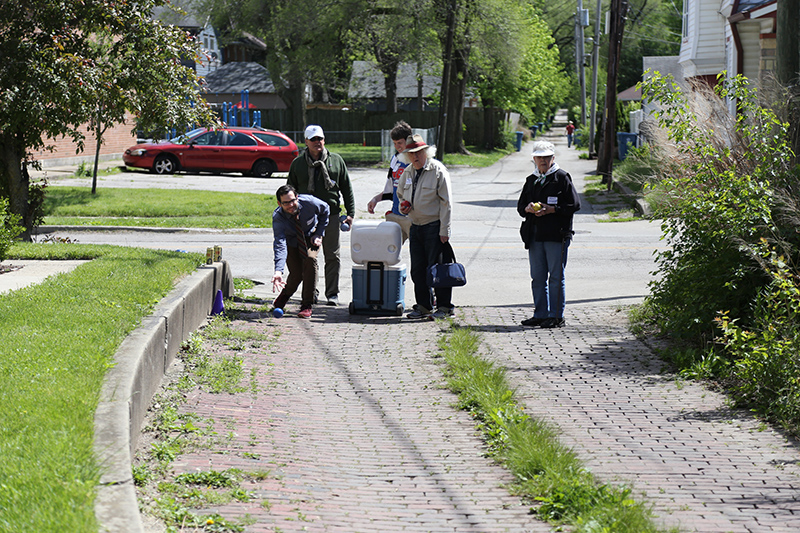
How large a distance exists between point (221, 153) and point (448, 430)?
24.0m

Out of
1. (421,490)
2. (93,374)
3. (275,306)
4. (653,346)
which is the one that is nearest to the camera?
(421,490)

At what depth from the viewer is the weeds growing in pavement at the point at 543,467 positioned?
4105 millimetres

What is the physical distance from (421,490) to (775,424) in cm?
247

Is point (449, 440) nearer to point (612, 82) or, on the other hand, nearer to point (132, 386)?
point (132, 386)

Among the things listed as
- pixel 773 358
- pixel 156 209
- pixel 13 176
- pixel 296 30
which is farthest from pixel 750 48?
pixel 296 30

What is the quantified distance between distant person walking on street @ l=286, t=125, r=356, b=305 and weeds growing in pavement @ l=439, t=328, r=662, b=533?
3667mm

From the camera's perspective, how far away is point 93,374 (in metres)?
5.21

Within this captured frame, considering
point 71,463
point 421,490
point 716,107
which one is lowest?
point 421,490

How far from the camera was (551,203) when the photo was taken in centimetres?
880

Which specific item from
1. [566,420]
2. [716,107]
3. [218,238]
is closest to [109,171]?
[218,238]

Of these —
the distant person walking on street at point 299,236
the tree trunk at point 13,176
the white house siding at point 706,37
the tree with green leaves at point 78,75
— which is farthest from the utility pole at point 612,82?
the distant person walking on street at point 299,236

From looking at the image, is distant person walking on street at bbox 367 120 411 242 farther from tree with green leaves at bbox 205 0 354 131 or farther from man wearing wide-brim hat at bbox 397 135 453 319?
tree with green leaves at bbox 205 0 354 131

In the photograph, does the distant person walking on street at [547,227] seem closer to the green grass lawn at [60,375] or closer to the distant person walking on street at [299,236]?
the distant person walking on street at [299,236]

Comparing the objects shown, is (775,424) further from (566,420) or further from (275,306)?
(275,306)
